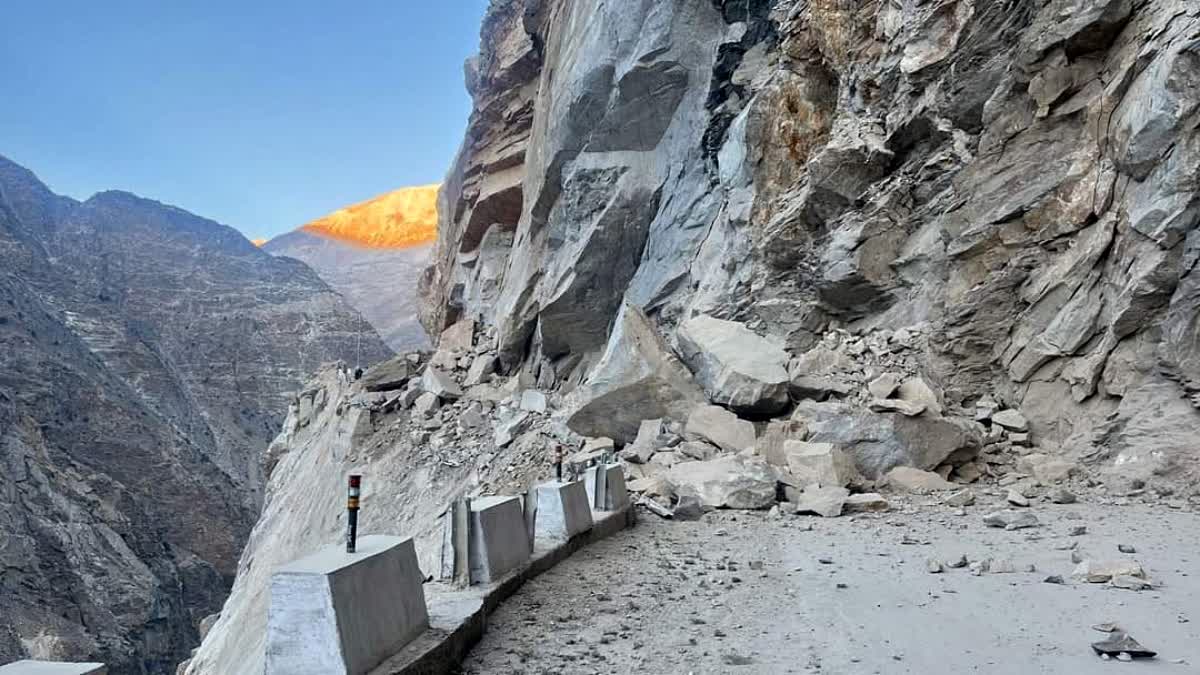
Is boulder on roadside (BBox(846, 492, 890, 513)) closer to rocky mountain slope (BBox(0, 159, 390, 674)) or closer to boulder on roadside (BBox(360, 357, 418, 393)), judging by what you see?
boulder on roadside (BBox(360, 357, 418, 393))

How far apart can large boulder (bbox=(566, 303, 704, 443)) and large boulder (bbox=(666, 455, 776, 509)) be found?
9.36ft

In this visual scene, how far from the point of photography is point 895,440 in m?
9.48

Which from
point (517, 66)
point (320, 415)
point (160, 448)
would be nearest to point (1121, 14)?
point (517, 66)

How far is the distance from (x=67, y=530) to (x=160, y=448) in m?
18.5

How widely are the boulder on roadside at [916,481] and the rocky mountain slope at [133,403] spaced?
1382 inches

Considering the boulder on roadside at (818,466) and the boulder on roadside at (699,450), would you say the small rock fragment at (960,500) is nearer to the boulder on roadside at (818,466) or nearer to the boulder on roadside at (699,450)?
the boulder on roadside at (818,466)

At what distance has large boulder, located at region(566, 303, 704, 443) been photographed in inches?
493

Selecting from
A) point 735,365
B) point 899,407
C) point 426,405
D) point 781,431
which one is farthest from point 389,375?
point 899,407

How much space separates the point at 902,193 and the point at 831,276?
199cm

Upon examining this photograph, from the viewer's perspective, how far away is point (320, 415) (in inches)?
1119

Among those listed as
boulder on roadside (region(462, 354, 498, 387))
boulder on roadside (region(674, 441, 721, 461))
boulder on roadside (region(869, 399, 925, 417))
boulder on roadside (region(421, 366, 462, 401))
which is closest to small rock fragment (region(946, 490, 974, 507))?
boulder on roadside (region(869, 399, 925, 417))

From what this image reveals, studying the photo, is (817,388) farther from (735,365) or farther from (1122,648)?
(1122,648)

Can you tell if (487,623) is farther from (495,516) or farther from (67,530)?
(67,530)

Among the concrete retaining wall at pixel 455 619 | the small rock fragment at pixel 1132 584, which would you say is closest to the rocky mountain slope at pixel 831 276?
the small rock fragment at pixel 1132 584
